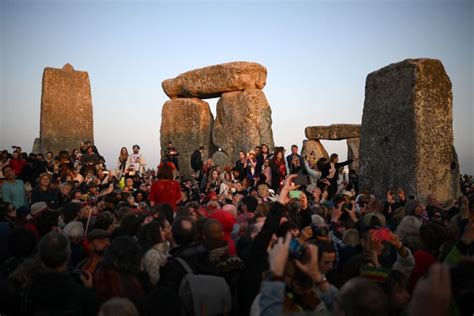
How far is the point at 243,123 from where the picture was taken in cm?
2000

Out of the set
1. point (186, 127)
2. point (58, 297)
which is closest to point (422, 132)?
point (58, 297)

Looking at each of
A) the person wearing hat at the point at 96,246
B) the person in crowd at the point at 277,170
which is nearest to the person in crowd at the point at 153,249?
the person wearing hat at the point at 96,246

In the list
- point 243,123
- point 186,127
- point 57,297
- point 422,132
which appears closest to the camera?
point 57,297

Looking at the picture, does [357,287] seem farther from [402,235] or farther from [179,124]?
[179,124]

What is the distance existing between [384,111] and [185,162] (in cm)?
1061

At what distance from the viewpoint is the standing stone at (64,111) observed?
21484 millimetres

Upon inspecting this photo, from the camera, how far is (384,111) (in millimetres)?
11781

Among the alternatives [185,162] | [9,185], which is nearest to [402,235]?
[9,185]

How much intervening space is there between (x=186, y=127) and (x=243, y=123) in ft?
8.67

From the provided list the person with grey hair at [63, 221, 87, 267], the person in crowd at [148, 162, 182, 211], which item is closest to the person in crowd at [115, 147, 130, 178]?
the person in crowd at [148, 162, 182, 211]

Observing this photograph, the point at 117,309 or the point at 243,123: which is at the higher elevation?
the point at 243,123

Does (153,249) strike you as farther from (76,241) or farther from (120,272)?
(76,241)

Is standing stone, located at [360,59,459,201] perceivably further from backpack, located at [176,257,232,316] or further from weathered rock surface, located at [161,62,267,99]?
weathered rock surface, located at [161,62,267,99]

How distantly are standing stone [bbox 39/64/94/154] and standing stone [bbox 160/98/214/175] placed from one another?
11.2ft
